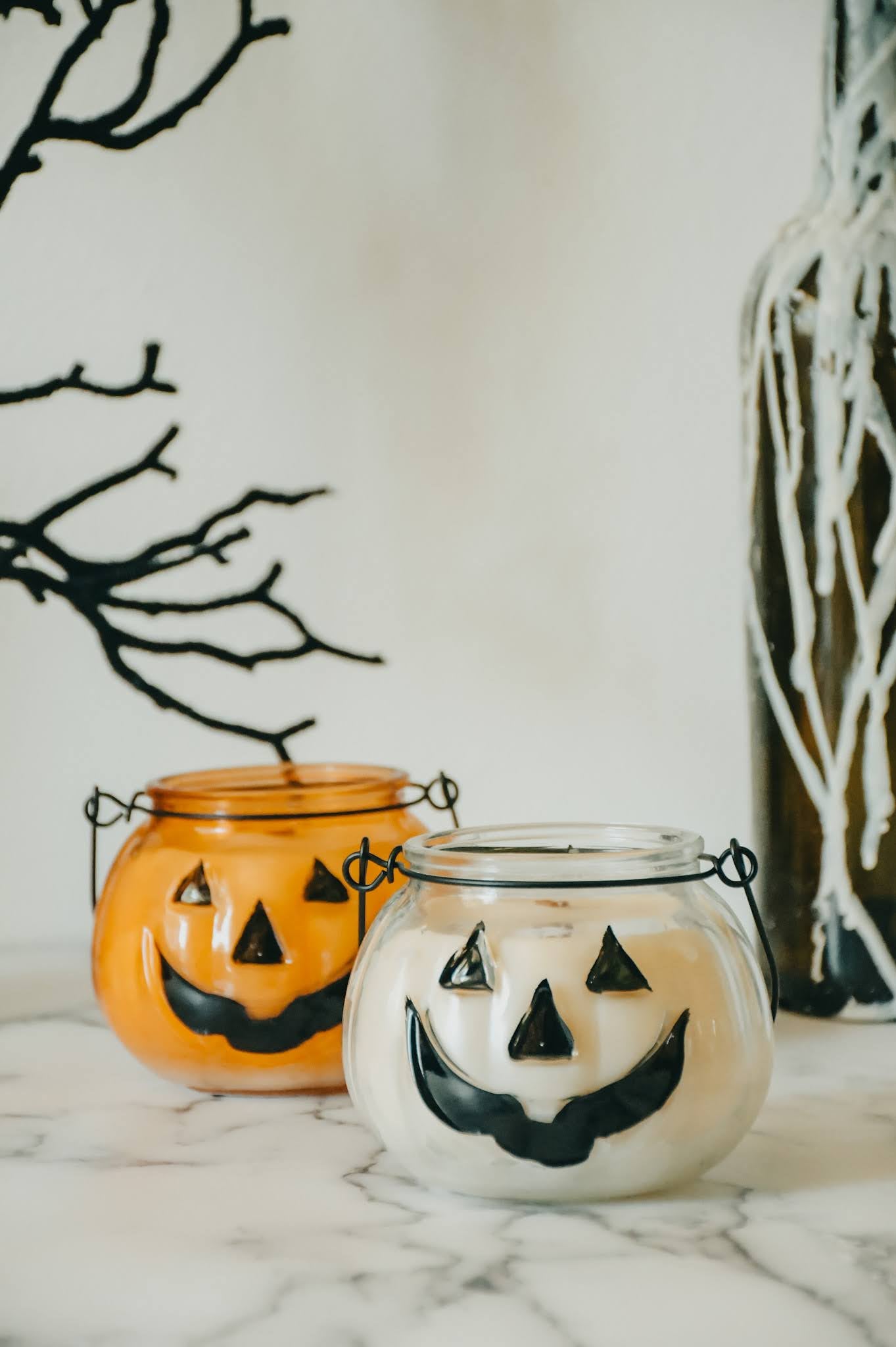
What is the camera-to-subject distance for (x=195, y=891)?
0.63 meters

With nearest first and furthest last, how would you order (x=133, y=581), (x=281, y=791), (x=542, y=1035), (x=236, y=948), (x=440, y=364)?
(x=542, y=1035) → (x=236, y=948) → (x=281, y=791) → (x=133, y=581) → (x=440, y=364)

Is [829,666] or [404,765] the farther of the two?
[404,765]

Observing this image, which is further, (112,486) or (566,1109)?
(112,486)

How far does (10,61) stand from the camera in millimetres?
917

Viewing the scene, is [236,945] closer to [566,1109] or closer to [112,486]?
[566,1109]

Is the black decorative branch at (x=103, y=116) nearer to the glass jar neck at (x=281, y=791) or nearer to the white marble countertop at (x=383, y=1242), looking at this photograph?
the glass jar neck at (x=281, y=791)

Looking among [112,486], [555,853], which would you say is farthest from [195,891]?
[112,486]

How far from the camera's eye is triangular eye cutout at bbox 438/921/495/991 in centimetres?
48

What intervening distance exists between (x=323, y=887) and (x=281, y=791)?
0.10 m

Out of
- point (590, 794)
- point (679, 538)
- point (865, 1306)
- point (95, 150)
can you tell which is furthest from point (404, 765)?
point (865, 1306)

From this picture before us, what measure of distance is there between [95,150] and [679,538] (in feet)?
1.62

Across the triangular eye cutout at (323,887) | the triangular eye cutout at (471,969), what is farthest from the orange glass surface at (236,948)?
the triangular eye cutout at (471,969)

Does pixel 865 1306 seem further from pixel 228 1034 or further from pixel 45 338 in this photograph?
pixel 45 338

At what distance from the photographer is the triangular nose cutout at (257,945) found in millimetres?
613
